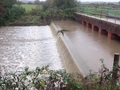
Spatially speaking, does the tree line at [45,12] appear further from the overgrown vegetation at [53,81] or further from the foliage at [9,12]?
the overgrown vegetation at [53,81]

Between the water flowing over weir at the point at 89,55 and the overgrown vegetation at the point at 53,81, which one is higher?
the overgrown vegetation at the point at 53,81

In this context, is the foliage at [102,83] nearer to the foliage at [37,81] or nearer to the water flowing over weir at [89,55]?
the foliage at [37,81]

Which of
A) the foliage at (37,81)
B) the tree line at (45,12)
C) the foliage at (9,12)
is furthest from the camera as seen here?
the tree line at (45,12)

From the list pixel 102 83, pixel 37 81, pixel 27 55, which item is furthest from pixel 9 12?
pixel 102 83

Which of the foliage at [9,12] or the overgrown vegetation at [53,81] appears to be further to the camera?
the foliage at [9,12]

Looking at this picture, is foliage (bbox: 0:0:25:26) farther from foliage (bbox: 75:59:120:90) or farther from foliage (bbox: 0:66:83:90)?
foliage (bbox: 75:59:120:90)

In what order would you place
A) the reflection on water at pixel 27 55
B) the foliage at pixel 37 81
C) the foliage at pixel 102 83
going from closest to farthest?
the foliage at pixel 37 81 → the foliage at pixel 102 83 → the reflection on water at pixel 27 55

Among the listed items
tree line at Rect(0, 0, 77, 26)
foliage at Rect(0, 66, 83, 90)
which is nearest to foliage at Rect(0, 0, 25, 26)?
tree line at Rect(0, 0, 77, 26)

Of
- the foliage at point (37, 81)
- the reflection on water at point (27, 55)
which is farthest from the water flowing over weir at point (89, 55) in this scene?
the foliage at point (37, 81)

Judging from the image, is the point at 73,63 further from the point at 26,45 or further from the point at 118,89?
the point at 26,45

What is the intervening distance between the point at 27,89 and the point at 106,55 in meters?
5.93

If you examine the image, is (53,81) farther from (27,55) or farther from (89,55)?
(27,55)

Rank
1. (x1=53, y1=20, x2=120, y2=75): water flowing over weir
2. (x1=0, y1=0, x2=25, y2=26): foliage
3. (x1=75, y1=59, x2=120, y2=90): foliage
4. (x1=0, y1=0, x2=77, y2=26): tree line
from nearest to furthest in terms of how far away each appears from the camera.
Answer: (x1=75, y1=59, x2=120, y2=90): foliage < (x1=53, y1=20, x2=120, y2=75): water flowing over weir < (x1=0, y1=0, x2=25, y2=26): foliage < (x1=0, y1=0, x2=77, y2=26): tree line

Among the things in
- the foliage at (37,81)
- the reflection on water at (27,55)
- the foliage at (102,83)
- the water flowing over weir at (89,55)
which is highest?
the foliage at (37,81)
